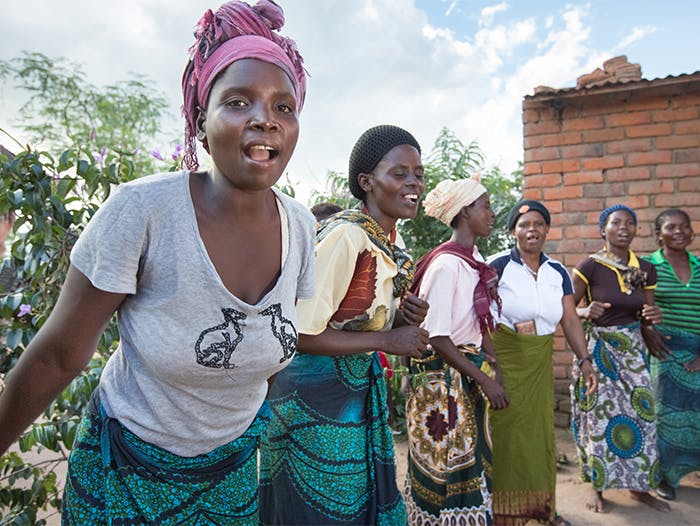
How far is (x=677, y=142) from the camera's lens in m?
4.72

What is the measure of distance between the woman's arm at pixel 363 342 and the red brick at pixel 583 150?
3707 mm

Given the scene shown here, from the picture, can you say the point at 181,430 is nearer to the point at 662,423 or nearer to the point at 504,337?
the point at 504,337

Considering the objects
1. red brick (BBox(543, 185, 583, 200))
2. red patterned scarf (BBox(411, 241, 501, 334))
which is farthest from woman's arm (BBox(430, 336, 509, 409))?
red brick (BBox(543, 185, 583, 200))

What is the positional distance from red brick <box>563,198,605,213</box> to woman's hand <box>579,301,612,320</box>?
4.53 ft

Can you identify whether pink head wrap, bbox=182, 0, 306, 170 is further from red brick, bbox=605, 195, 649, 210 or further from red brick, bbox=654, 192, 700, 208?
red brick, bbox=654, 192, 700, 208

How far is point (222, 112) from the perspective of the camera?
3.81 ft

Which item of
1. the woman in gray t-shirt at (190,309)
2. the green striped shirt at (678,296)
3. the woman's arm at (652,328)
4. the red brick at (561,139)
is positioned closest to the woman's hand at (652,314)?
the woman's arm at (652,328)

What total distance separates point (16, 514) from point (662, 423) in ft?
14.1

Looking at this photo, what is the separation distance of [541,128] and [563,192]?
647 mm

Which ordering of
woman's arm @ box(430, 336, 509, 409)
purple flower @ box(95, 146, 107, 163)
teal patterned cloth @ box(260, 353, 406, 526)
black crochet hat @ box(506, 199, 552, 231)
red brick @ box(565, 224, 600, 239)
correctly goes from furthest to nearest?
red brick @ box(565, 224, 600, 239), black crochet hat @ box(506, 199, 552, 231), woman's arm @ box(430, 336, 509, 409), purple flower @ box(95, 146, 107, 163), teal patterned cloth @ box(260, 353, 406, 526)

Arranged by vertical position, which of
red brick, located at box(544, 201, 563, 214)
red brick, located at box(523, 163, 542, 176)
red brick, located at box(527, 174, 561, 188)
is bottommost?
red brick, located at box(544, 201, 563, 214)

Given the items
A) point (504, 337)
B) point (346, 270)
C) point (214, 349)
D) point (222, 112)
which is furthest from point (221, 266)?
point (504, 337)

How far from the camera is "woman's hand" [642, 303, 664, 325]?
3906 millimetres

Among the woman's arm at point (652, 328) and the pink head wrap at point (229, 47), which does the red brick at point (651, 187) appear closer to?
the woman's arm at point (652, 328)
